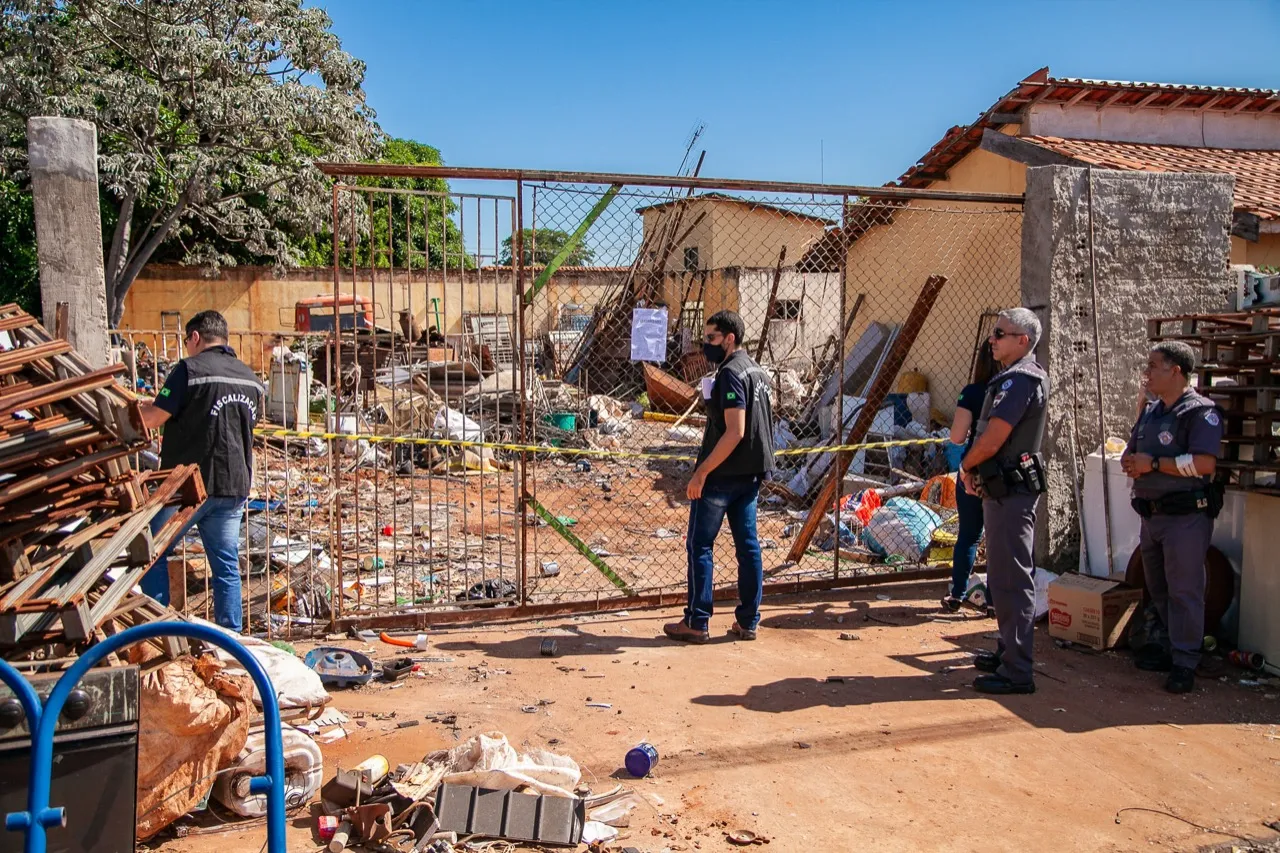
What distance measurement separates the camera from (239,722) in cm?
358

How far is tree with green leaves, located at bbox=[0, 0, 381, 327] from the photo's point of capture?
62.5ft

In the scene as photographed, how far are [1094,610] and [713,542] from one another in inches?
90.2

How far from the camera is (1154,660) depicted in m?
5.55

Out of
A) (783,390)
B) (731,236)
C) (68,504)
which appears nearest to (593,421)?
(783,390)

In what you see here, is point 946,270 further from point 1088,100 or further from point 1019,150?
point 1088,100

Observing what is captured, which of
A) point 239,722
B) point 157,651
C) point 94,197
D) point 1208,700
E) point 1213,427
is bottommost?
point 1208,700

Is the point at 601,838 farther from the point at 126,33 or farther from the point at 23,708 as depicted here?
the point at 126,33

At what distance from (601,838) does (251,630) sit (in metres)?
3.00

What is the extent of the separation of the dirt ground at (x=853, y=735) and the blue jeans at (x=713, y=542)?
23cm

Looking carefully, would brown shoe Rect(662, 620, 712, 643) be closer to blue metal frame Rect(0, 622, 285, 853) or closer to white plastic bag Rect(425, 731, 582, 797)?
white plastic bag Rect(425, 731, 582, 797)

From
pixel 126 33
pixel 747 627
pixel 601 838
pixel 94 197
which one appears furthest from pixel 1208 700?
pixel 126 33

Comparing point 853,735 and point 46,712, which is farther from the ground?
point 46,712

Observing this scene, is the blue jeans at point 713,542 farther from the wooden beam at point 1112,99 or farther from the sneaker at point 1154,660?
the wooden beam at point 1112,99

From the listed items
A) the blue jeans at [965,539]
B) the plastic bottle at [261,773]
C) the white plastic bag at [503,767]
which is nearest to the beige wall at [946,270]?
the blue jeans at [965,539]
